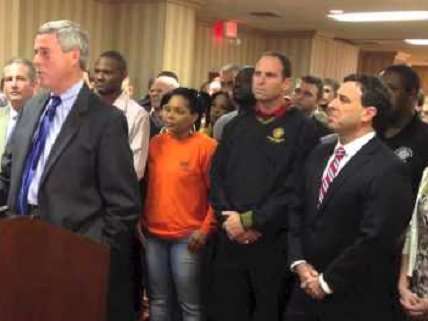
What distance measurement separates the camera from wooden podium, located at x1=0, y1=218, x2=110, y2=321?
1416 mm

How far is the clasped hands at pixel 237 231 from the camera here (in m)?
2.60

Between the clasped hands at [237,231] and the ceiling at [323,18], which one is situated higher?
the ceiling at [323,18]

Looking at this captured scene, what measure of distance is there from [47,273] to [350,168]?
121cm

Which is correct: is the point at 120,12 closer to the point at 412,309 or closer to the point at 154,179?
the point at 154,179

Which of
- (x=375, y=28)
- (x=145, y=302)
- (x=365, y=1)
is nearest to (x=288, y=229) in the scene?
(x=145, y=302)

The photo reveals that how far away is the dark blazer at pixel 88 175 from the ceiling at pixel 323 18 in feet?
19.3

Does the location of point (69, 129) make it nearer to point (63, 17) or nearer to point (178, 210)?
point (178, 210)

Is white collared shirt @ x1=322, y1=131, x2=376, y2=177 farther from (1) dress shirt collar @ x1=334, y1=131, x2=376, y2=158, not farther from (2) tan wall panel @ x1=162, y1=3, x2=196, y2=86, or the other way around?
(2) tan wall panel @ x1=162, y1=3, x2=196, y2=86

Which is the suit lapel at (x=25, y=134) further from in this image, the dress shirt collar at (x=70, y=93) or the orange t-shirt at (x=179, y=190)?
the orange t-shirt at (x=179, y=190)

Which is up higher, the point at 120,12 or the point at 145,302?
the point at 120,12

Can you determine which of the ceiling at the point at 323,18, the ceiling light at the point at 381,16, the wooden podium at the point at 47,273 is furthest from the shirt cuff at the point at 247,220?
the ceiling light at the point at 381,16

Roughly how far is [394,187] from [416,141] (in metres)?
0.62

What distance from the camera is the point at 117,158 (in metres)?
1.97

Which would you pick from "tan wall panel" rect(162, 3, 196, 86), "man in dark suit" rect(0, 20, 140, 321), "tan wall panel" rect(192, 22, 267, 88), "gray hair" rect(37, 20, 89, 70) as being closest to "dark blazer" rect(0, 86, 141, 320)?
"man in dark suit" rect(0, 20, 140, 321)
